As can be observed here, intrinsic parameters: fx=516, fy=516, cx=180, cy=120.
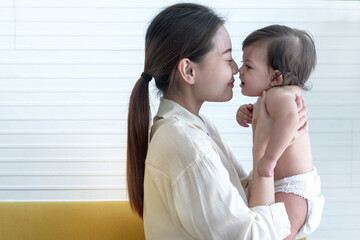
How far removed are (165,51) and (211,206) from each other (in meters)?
0.54

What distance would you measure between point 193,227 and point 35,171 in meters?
1.66

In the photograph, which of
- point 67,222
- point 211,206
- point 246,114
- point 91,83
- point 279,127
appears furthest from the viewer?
point 91,83

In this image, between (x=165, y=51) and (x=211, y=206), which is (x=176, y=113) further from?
(x=211, y=206)

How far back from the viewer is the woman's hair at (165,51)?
170 cm

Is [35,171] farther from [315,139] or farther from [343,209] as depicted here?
[343,209]

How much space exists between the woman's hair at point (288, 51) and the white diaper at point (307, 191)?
1.16ft

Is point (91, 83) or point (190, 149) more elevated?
point (190, 149)

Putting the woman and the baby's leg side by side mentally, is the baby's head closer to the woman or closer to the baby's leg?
the woman

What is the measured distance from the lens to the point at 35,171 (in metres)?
2.97

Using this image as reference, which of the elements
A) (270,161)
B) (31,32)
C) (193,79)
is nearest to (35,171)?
(31,32)

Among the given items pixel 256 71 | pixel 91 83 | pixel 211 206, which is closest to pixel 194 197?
pixel 211 206

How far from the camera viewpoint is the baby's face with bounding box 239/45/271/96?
191 cm

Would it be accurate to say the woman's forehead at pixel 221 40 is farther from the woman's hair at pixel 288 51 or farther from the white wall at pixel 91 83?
A: the white wall at pixel 91 83

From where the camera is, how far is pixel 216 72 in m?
1.76
